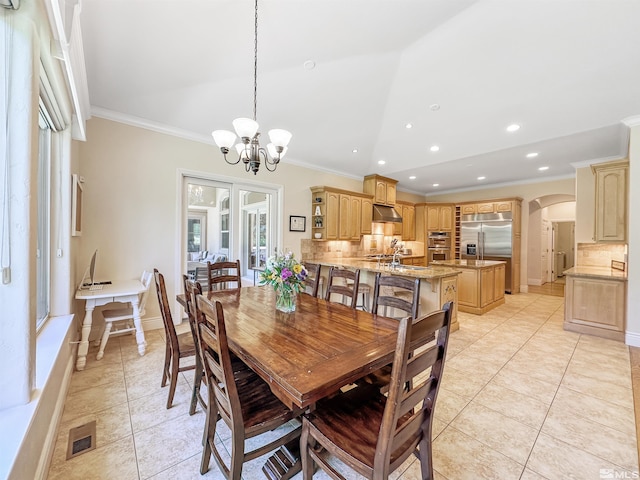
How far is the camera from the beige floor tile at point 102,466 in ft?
4.70

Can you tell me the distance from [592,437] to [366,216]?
4.84m

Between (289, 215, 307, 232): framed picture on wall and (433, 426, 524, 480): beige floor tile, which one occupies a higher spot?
(289, 215, 307, 232): framed picture on wall

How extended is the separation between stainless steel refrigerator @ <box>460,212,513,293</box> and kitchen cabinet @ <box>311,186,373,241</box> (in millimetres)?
Answer: 3210

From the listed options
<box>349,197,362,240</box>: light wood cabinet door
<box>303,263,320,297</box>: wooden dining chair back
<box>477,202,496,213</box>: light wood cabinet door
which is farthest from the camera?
<box>477,202,496,213</box>: light wood cabinet door

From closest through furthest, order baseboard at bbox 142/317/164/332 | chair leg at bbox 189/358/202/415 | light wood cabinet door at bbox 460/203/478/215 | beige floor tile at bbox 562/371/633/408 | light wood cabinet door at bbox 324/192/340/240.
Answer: chair leg at bbox 189/358/202/415 < beige floor tile at bbox 562/371/633/408 < baseboard at bbox 142/317/164/332 < light wood cabinet door at bbox 324/192/340/240 < light wood cabinet door at bbox 460/203/478/215

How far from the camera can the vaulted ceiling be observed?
2.36 metres

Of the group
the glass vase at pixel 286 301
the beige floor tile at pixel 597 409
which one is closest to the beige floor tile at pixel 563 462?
the beige floor tile at pixel 597 409

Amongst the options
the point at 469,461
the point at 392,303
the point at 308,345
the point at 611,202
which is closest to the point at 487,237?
the point at 611,202

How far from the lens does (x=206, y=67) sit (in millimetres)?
2857

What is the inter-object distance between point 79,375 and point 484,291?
224 inches

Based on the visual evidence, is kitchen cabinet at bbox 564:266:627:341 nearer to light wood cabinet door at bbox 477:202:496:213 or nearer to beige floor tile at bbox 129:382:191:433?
light wood cabinet door at bbox 477:202:496:213

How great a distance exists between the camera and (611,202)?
3.75 metres

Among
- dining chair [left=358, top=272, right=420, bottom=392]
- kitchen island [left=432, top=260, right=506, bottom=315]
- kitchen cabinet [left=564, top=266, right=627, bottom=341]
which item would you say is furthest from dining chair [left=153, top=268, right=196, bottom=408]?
kitchen cabinet [left=564, top=266, right=627, bottom=341]

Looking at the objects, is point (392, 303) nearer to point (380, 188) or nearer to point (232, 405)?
point (232, 405)
